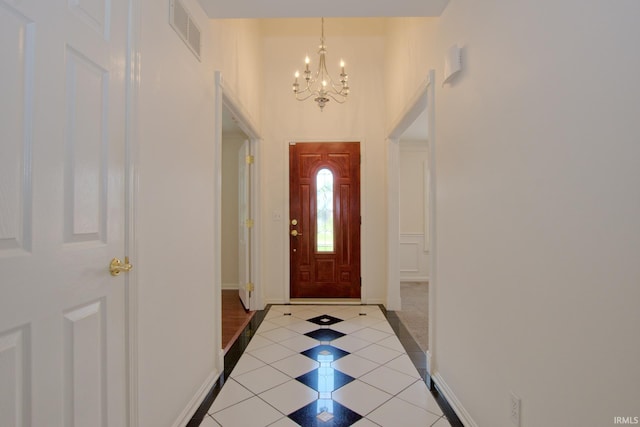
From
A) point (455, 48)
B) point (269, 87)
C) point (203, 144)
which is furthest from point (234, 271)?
point (455, 48)

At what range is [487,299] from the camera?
5.05 ft

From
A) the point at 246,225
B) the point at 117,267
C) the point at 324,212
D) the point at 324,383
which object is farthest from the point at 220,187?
the point at 324,212

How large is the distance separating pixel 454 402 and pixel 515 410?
26.6 inches

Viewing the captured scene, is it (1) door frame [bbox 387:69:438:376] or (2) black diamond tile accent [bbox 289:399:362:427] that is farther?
(1) door frame [bbox 387:69:438:376]

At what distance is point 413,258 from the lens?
236 inches

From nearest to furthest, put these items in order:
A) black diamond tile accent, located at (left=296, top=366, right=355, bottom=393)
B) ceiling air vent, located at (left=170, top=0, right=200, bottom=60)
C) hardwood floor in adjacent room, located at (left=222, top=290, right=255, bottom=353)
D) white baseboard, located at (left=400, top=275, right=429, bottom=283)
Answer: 1. ceiling air vent, located at (left=170, top=0, right=200, bottom=60)
2. black diamond tile accent, located at (left=296, top=366, right=355, bottom=393)
3. hardwood floor in adjacent room, located at (left=222, top=290, right=255, bottom=353)
4. white baseboard, located at (left=400, top=275, right=429, bottom=283)

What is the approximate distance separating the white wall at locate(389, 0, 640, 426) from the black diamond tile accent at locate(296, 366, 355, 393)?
78cm

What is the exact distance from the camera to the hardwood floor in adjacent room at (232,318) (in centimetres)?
306

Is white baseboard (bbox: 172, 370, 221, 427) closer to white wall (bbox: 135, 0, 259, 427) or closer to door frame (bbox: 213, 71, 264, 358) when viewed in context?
white wall (bbox: 135, 0, 259, 427)

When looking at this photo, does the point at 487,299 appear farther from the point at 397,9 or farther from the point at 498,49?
the point at 397,9

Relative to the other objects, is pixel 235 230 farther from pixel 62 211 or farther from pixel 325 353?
pixel 62 211

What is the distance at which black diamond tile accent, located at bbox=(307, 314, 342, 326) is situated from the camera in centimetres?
356

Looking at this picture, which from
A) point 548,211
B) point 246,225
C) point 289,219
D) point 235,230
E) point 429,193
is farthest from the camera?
point 235,230

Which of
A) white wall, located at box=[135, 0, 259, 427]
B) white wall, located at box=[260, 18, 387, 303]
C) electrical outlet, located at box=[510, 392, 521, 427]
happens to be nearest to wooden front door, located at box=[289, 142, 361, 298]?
white wall, located at box=[260, 18, 387, 303]
